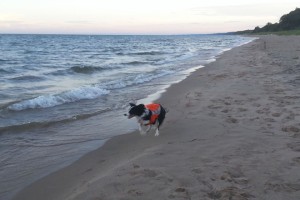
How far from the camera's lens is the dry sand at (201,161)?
14.3 ft

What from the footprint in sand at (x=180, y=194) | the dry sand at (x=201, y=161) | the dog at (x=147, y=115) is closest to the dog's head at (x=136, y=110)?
the dog at (x=147, y=115)

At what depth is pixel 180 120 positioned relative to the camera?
26.6ft

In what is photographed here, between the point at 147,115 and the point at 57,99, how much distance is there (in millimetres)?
5234

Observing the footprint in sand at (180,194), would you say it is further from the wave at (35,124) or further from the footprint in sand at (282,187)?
the wave at (35,124)

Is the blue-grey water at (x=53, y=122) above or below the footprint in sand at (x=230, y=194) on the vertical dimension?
below

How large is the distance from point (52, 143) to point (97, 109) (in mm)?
3404

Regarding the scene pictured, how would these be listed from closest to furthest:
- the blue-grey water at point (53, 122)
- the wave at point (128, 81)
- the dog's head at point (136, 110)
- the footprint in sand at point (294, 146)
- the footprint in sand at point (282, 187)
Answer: the footprint in sand at point (282, 187), the footprint in sand at point (294, 146), the blue-grey water at point (53, 122), the dog's head at point (136, 110), the wave at point (128, 81)

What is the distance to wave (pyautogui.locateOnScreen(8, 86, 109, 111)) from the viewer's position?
10594mm

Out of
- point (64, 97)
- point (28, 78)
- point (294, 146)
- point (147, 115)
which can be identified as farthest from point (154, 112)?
point (28, 78)

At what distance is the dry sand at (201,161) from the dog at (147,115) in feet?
0.83

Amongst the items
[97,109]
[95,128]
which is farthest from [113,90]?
[95,128]

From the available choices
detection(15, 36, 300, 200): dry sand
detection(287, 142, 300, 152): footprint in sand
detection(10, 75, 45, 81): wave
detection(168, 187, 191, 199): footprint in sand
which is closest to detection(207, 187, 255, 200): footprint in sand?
detection(15, 36, 300, 200): dry sand

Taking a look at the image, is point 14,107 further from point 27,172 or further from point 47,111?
point 27,172

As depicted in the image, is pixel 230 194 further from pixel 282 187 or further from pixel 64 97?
pixel 64 97
